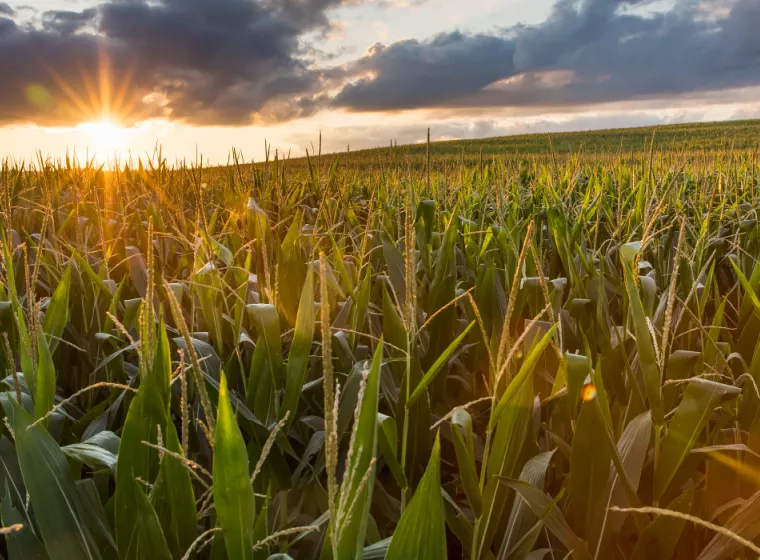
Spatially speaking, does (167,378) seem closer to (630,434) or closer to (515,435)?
(515,435)

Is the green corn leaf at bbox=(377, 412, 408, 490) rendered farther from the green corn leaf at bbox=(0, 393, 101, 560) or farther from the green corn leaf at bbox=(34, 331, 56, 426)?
the green corn leaf at bbox=(34, 331, 56, 426)

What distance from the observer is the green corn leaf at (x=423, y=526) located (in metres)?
0.70

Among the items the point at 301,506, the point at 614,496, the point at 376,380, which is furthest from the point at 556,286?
the point at 376,380

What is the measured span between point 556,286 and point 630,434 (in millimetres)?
805

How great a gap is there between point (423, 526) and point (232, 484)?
0.24m

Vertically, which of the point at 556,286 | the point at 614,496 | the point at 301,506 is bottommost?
the point at 301,506

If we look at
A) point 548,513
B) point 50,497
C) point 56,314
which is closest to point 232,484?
point 50,497

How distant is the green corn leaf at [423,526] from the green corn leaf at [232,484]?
187mm

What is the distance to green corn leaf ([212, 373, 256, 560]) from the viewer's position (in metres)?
0.71

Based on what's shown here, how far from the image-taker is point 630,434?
3.69 ft

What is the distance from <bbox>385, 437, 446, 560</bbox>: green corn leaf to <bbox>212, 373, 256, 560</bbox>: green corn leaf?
0.19 metres

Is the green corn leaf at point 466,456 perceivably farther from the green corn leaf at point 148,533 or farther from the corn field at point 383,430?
the green corn leaf at point 148,533

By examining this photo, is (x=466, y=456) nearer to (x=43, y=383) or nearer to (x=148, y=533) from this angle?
(x=148, y=533)

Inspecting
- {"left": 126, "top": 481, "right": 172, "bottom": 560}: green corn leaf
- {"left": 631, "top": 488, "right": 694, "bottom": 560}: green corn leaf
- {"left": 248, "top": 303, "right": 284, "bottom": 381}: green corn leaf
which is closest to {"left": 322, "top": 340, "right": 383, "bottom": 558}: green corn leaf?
{"left": 126, "top": 481, "right": 172, "bottom": 560}: green corn leaf
